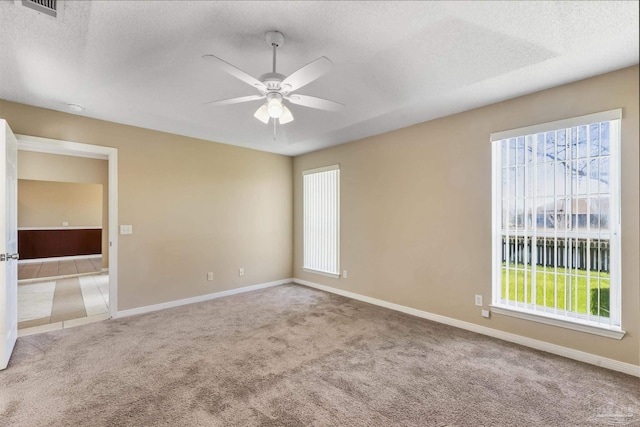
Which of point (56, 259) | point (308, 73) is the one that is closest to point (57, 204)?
point (56, 259)

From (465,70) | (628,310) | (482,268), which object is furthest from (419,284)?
(465,70)

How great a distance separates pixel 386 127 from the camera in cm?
405

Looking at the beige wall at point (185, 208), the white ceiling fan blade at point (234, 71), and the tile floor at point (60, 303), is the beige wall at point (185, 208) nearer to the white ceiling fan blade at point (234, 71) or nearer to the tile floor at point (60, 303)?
the tile floor at point (60, 303)

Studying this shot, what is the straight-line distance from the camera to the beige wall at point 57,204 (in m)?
7.69

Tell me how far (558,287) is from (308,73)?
294cm

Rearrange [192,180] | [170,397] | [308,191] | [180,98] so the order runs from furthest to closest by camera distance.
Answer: [308,191], [192,180], [180,98], [170,397]

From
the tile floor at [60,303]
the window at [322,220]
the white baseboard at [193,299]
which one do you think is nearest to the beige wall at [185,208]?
the white baseboard at [193,299]

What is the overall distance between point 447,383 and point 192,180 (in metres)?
4.00

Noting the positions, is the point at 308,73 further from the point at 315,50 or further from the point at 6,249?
the point at 6,249

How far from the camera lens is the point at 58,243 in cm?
798

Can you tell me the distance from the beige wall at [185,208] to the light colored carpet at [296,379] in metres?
0.90

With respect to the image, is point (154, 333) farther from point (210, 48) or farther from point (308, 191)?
point (308, 191)

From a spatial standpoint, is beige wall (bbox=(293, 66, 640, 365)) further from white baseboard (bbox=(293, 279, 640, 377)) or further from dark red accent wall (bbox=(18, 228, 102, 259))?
dark red accent wall (bbox=(18, 228, 102, 259))

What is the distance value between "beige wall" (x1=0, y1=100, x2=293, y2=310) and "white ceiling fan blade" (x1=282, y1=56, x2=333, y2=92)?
276cm
